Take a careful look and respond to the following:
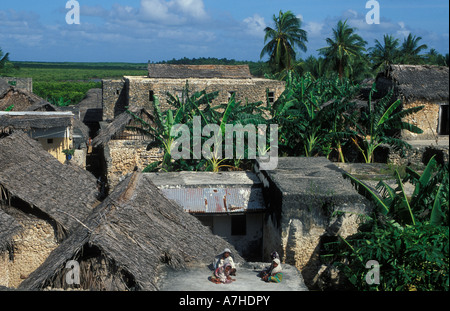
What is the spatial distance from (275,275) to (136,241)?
2351 mm

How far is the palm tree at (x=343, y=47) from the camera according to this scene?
38.5m

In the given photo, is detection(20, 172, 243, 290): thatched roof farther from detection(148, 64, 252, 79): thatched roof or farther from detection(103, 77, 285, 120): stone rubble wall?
detection(148, 64, 252, 79): thatched roof

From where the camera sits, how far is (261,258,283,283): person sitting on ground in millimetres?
8495

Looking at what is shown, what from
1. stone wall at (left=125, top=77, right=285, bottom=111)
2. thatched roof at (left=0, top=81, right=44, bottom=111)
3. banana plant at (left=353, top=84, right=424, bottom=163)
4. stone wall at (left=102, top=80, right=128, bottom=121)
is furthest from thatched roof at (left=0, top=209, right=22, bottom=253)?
stone wall at (left=102, top=80, right=128, bottom=121)

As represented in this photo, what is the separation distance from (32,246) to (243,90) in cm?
2130

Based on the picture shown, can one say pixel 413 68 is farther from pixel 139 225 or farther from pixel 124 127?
pixel 139 225

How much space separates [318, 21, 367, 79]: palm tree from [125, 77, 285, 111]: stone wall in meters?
9.06

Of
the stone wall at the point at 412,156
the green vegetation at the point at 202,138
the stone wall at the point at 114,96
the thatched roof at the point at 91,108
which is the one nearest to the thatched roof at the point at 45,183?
the green vegetation at the point at 202,138

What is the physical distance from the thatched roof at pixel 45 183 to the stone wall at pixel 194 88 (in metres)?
16.7

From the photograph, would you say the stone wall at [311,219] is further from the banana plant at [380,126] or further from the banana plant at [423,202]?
the banana plant at [380,126]

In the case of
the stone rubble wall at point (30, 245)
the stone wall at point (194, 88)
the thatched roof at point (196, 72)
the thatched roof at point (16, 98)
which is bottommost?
the stone rubble wall at point (30, 245)

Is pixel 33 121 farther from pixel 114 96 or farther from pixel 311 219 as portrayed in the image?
pixel 114 96

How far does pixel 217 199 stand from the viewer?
13859mm
